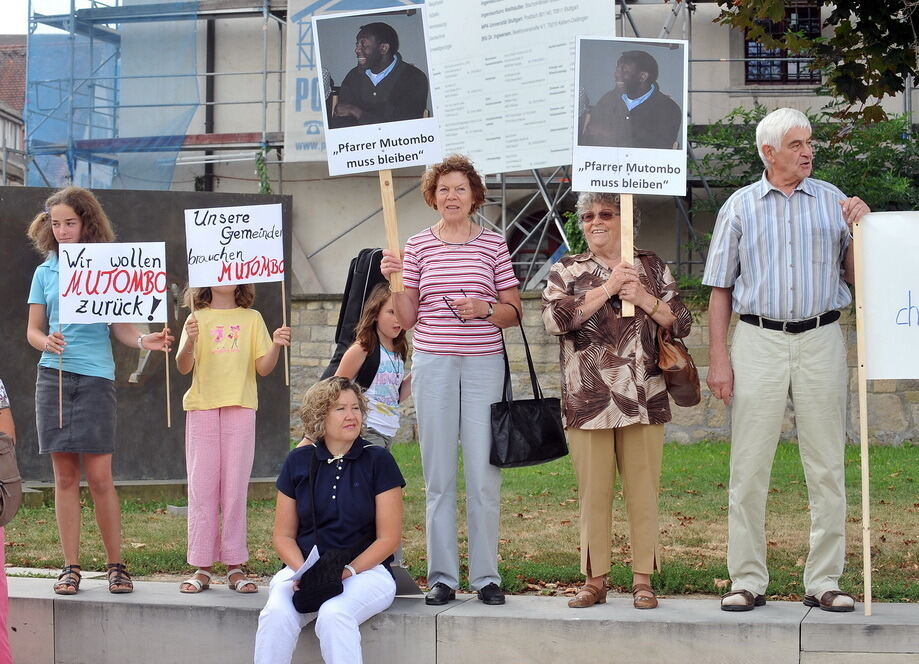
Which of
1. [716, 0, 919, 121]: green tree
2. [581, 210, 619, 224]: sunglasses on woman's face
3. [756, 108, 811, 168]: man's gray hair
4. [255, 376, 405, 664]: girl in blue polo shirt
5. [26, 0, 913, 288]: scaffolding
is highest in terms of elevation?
[26, 0, 913, 288]: scaffolding

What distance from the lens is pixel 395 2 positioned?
17.0m

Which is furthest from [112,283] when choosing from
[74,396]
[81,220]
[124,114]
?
[124,114]

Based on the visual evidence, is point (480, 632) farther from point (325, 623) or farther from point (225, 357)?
point (225, 357)

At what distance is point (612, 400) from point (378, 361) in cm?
122

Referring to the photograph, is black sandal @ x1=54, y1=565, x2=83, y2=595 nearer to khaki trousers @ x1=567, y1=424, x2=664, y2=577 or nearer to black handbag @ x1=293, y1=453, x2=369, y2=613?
black handbag @ x1=293, y1=453, x2=369, y2=613

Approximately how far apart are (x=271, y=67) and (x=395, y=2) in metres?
2.26

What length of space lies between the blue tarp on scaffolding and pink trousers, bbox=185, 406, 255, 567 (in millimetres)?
11683

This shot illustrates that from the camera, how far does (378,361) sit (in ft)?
19.7

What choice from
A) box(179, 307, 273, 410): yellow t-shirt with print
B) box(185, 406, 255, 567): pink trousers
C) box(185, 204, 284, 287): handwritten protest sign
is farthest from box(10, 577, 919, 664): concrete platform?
box(185, 204, 284, 287): handwritten protest sign

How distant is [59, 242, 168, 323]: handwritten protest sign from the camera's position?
6.13 m

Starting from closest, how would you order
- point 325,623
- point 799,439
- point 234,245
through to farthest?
point 325,623
point 799,439
point 234,245

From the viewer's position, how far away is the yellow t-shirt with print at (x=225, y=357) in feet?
20.2

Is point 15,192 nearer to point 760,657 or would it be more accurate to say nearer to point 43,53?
point 760,657

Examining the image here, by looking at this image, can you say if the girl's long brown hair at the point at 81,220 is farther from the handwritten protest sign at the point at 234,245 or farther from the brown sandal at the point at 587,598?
the brown sandal at the point at 587,598
